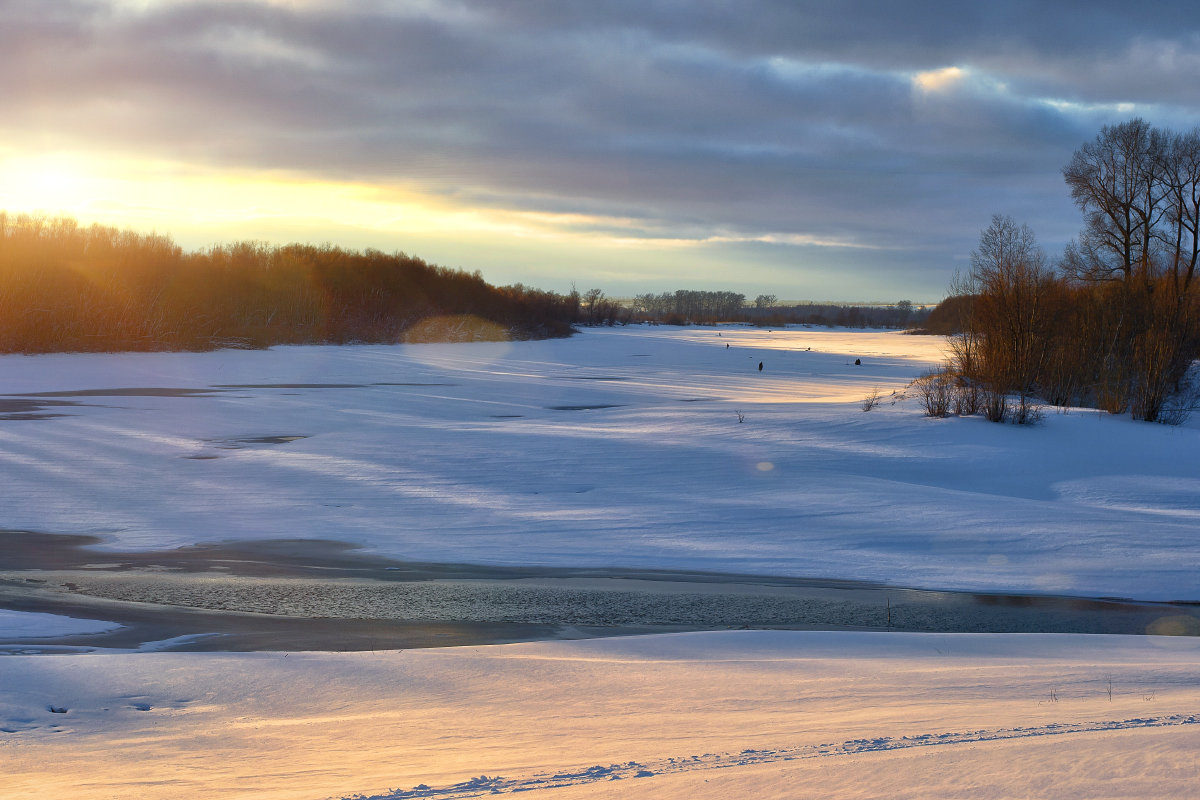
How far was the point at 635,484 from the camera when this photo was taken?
12.2m

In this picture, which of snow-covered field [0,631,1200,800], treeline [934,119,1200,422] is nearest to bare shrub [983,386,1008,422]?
treeline [934,119,1200,422]

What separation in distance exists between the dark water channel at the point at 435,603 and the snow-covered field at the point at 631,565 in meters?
0.39

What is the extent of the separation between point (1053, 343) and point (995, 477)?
1137 cm

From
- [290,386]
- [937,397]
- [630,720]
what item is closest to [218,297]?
[290,386]

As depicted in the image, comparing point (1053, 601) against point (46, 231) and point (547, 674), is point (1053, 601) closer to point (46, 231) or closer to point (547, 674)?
point (547, 674)

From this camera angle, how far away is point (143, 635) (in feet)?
19.5

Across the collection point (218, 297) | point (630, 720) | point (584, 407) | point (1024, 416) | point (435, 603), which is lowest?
point (435, 603)

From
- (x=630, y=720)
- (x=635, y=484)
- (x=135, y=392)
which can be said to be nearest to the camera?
(x=630, y=720)

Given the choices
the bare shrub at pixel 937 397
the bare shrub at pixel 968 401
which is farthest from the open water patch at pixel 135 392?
the bare shrub at pixel 968 401

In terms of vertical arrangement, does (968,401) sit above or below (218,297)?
below

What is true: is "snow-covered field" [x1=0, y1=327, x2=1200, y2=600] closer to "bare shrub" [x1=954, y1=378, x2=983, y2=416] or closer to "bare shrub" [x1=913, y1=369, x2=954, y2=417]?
"bare shrub" [x1=913, y1=369, x2=954, y2=417]

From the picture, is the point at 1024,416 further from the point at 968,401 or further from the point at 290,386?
the point at 290,386

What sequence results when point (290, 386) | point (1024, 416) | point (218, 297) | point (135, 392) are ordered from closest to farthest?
1. point (1024, 416)
2. point (135, 392)
3. point (290, 386)
4. point (218, 297)

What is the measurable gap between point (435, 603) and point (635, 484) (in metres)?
5.53
